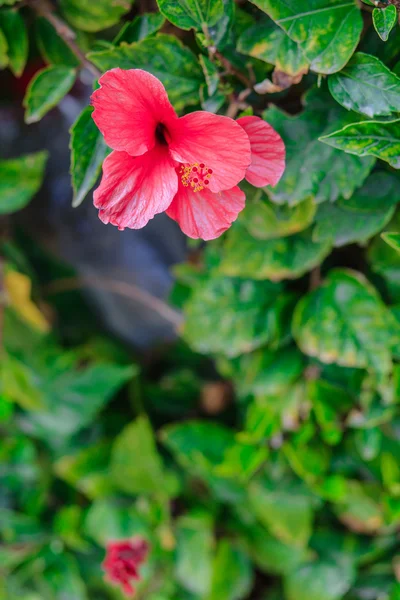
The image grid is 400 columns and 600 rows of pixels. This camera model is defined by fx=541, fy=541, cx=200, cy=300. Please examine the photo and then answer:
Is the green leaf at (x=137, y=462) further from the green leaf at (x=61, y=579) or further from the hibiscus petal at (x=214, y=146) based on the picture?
the hibiscus petal at (x=214, y=146)

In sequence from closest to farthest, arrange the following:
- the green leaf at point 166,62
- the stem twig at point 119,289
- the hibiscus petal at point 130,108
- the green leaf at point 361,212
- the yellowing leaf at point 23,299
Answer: the hibiscus petal at point 130,108 < the green leaf at point 166,62 < the green leaf at point 361,212 < the yellowing leaf at point 23,299 < the stem twig at point 119,289

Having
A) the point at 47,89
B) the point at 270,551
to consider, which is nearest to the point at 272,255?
the point at 47,89

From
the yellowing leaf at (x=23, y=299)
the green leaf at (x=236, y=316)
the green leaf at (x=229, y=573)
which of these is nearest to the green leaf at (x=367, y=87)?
the green leaf at (x=236, y=316)

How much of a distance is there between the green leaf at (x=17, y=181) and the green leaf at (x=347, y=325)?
18.3 inches

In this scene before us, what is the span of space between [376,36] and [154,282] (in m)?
0.76

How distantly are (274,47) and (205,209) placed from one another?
186 millimetres

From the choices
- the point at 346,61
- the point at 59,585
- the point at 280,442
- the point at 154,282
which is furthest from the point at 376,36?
the point at 59,585

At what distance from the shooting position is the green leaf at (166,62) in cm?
53

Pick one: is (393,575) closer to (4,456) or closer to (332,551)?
(332,551)

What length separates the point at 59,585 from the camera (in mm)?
1028

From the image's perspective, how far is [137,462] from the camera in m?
1.00

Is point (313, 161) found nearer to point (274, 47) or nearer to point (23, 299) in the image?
point (274, 47)

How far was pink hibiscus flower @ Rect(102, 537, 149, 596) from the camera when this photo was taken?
2.85ft

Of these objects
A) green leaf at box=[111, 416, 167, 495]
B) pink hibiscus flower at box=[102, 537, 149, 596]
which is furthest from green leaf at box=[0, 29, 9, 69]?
pink hibiscus flower at box=[102, 537, 149, 596]
